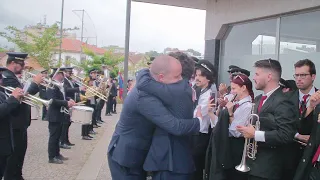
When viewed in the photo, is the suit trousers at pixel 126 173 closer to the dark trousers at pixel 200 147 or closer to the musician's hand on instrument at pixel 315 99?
the dark trousers at pixel 200 147

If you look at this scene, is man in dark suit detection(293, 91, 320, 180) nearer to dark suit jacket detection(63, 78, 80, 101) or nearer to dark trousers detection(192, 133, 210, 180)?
dark trousers detection(192, 133, 210, 180)

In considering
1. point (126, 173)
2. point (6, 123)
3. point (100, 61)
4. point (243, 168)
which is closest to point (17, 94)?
point (6, 123)

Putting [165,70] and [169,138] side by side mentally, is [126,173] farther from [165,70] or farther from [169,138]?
[165,70]

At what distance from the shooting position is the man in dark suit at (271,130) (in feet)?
10.8

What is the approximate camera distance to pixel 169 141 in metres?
3.17

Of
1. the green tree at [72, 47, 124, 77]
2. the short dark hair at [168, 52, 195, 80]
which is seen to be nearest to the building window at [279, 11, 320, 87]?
the short dark hair at [168, 52, 195, 80]

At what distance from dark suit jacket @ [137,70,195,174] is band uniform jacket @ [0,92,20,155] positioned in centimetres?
211

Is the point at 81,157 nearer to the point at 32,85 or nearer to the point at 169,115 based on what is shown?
the point at 32,85

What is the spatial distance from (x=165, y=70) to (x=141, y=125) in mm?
588

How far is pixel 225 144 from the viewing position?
3.73 m

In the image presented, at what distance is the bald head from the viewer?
124 inches

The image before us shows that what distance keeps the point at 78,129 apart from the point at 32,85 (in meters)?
7.09

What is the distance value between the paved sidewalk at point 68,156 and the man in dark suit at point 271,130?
4045 millimetres

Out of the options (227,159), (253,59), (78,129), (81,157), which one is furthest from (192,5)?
(227,159)
